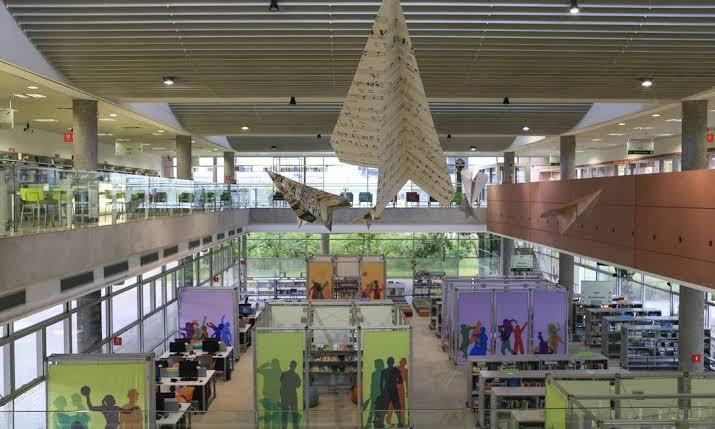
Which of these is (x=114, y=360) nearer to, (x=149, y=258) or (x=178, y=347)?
(x=149, y=258)

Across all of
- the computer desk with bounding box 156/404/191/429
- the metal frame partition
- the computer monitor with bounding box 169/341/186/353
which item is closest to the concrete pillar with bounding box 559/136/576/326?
the computer monitor with bounding box 169/341/186/353

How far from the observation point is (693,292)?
47.2 feet

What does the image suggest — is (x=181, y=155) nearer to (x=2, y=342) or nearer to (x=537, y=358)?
(x=2, y=342)

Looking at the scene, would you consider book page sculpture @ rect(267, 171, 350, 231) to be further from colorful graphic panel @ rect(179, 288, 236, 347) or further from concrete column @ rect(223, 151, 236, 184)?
concrete column @ rect(223, 151, 236, 184)

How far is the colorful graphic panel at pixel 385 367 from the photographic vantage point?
1215cm

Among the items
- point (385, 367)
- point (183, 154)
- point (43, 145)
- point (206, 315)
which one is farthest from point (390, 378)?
point (43, 145)

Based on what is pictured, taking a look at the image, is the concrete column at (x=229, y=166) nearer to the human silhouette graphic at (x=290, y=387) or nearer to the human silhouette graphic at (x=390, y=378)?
the human silhouette graphic at (x=290, y=387)

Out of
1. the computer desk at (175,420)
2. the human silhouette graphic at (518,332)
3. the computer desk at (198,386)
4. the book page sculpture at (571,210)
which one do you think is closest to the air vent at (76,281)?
the computer desk at (175,420)

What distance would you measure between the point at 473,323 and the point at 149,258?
8266 millimetres

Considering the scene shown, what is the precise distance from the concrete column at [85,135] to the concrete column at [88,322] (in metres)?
2.78

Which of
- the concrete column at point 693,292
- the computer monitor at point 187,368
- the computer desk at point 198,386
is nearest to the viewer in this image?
the computer desk at point 198,386

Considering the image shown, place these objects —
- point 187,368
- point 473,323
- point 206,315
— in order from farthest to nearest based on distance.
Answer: point 206,315 < point 473,323 < point 187,368

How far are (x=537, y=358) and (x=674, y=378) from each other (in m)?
4.04

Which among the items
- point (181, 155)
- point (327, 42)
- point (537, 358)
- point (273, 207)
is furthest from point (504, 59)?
point (273, 207)
